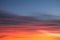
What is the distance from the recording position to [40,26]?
170 centimetres

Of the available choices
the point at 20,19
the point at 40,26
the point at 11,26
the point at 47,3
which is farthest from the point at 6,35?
the point at 47,3

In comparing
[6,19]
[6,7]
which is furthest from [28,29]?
[6,7]

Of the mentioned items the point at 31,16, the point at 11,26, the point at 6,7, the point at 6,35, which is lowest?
the point at 6,35

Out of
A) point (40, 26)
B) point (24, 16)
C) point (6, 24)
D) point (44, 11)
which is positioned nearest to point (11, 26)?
point (6, 24)

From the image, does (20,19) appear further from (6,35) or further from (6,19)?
(6,35)

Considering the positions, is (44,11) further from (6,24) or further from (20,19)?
(6,24)

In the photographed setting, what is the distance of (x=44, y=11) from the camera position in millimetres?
1719

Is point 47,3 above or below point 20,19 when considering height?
above

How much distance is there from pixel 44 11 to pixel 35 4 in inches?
6.8

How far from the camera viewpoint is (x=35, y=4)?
1725mm

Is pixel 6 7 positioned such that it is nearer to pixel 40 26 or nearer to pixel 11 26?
pixel 11 26

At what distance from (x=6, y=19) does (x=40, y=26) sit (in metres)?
0.52

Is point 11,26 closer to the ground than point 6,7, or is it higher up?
closer to the ground

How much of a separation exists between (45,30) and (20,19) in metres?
0.41
